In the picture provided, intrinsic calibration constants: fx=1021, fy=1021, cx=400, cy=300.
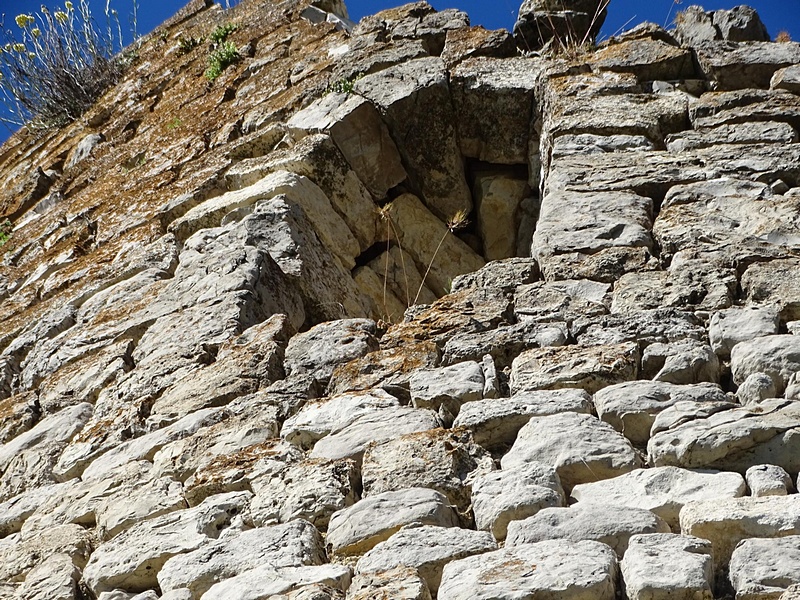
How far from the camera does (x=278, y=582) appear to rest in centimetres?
237

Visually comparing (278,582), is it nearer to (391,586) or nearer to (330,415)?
(391,586)

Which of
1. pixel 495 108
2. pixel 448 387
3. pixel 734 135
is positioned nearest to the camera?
pixel 448 387

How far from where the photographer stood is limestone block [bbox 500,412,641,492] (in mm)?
2430

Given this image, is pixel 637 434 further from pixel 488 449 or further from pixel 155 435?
pixel 155 435

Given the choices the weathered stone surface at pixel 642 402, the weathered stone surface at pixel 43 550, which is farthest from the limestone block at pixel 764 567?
the weathered stone surface at pixel 43 550

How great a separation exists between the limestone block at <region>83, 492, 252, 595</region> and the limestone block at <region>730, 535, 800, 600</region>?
1.37 metres

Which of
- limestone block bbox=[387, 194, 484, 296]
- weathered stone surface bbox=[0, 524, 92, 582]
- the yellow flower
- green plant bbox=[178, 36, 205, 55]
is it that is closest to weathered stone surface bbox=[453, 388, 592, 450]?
weathered stone surface bbox=[0, 524, 92, 582]

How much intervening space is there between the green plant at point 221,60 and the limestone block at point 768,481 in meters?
5.46

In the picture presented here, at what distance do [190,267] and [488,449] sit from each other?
2.18 metres

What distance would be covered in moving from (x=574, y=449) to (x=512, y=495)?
0.68ft

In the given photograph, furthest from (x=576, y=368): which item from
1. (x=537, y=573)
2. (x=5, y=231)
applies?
(x=5, y=231)

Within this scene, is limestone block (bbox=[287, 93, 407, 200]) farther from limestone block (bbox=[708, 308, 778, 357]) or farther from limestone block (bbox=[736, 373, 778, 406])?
limestone block (bbox=[736, 373, 778, 406])

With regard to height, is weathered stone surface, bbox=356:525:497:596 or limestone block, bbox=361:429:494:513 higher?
limestone block, bbox=361:429:494:513

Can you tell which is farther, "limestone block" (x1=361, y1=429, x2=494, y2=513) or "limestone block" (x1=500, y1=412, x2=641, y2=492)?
"limestone block" (x1=361, y1=429, x2=494, y2=513)
